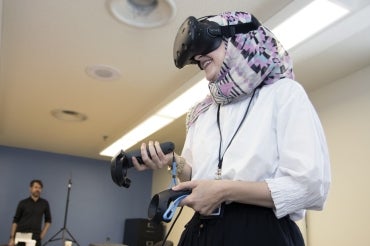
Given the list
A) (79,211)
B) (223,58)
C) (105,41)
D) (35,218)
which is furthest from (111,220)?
(223,58)

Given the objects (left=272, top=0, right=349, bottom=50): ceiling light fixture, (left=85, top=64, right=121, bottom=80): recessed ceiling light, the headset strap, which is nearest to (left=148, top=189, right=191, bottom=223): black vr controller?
the headset strap

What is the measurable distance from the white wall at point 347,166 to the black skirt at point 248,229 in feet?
7.25

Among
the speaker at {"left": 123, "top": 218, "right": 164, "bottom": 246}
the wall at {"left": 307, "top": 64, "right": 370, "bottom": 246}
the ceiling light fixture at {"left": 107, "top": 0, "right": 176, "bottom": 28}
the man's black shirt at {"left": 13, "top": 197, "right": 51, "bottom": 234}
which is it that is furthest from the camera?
the speaker at {"left": 123, "top": 218, "right": 164, "bottom": 246}

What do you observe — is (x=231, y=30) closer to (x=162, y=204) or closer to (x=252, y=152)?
(x=252, y=152)

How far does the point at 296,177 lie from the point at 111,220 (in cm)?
668

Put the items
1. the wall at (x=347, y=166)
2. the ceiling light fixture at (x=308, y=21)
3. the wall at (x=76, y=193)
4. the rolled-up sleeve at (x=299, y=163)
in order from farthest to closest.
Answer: the wall at (x=76, y=193)
the wall at (x=347, y=166)
the ceiling light fixture at (x=308, y=21)
the rolled-up sleeve at (x=299, y=163)

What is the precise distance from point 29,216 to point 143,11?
14.1ft

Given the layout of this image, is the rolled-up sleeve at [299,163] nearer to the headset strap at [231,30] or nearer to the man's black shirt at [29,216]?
the headset strap at [231,30]

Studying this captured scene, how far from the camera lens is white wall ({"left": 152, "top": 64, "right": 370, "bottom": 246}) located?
2.64 metres

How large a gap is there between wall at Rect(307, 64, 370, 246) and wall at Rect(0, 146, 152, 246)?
472 cm

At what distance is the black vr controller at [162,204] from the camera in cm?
71

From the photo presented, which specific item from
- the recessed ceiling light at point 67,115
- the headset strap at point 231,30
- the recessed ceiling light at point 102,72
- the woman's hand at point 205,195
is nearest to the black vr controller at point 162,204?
the woman's hand at point 205,195

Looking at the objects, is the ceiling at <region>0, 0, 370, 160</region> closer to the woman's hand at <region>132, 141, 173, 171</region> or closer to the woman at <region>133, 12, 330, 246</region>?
the woman at <region>133, 12, 330, 246</region>

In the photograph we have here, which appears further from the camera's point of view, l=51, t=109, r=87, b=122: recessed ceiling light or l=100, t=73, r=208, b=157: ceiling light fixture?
l=51, t=109, r=87, b=122: recessed ceiling light
